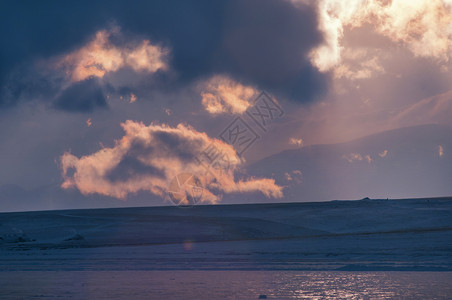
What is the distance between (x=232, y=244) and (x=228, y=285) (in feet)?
51.3

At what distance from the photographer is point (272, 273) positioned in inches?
720

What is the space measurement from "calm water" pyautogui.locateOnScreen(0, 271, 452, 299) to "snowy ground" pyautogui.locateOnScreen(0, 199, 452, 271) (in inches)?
74.0

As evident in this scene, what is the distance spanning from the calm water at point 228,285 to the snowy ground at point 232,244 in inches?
74.0

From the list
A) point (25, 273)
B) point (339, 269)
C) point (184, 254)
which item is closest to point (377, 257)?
point (339, 269)

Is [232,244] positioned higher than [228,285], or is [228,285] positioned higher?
[232,244]

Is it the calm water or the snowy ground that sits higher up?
the snowy ground

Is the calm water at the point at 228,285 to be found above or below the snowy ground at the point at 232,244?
below

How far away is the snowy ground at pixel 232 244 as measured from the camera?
21141 mm

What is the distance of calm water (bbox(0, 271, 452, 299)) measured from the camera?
1357cm

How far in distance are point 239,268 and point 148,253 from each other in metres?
8.22

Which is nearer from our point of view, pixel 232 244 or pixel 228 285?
pixel 228 285

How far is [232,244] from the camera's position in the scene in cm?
3103

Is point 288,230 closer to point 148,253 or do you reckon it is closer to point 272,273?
point 148,253

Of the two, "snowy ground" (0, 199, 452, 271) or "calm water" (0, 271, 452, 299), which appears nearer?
"calm water" (0, 271, 452, 299)
